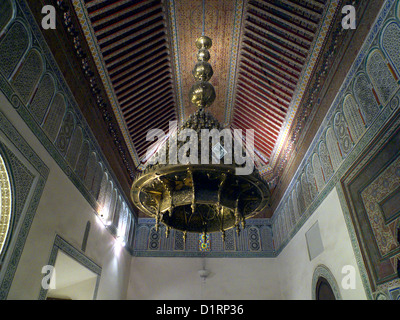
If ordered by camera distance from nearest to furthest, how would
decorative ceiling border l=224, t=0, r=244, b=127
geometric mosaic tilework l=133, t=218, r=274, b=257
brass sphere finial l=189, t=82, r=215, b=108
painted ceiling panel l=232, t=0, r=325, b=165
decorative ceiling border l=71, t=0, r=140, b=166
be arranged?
1. decorative ceiling border l=71, t=0, r=140, b=166
2. brass sphere finial l=189, t=82, r=215, b=108
3. painted ceiling panel l=232, t=0, r=325, b=165
4. decorative ceiling border l=224, t=0, r=244, b=127
5. geometric mosaic tilework l=133, t=218, r=274, b=257

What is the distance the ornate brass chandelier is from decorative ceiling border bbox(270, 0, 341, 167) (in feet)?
4.41

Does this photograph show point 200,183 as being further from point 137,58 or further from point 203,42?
point 137,58

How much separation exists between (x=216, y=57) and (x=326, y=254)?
10.1ft

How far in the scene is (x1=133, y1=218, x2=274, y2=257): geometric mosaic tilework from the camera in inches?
235

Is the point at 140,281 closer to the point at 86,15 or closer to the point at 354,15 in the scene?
the point at 86,15

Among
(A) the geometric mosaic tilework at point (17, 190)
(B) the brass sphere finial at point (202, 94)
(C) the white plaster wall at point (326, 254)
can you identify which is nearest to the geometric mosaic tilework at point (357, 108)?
(C) the white plaster wall at point (326, 254)

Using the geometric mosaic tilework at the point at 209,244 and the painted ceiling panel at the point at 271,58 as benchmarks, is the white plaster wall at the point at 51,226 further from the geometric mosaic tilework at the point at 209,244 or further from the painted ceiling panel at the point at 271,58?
the painted ceiling panel at the point at 271,58

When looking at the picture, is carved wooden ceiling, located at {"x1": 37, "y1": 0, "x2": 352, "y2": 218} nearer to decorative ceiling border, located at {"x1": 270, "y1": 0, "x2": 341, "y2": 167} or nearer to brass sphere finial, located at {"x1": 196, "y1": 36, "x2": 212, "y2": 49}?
decorative ceiling border, located at {"x1": 270, "y1": 0, "x2": 341, "y2": 167}

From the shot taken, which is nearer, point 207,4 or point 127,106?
point 207,4

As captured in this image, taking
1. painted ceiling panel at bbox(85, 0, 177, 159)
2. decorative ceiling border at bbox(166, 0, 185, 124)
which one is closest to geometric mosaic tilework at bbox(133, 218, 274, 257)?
painted ceiling panel at bbox(85, 0, 177, 159)

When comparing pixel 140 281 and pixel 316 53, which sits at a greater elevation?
pixel 316 53

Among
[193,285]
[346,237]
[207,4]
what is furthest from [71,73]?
[193,285]

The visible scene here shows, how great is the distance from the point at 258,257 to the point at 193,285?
4.50ft
